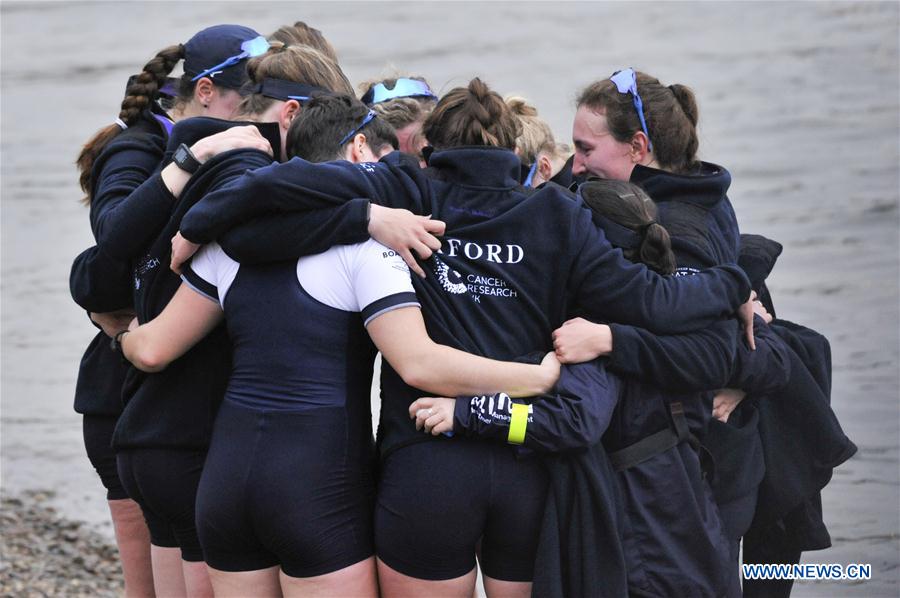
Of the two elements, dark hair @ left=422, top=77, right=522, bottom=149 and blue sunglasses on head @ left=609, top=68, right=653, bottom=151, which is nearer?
dark hair @ left=422, top=77, right=522, bottom=149

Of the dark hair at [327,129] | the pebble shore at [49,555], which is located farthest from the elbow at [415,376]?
the pebble shore at [49,555]

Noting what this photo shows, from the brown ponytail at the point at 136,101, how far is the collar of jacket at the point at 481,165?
1.23m

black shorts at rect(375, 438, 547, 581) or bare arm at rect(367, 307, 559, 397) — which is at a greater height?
bare arm at rect(367, 307, 559, 397)

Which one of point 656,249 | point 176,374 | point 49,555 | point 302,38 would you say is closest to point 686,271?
point 656,249

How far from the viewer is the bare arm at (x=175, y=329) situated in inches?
124

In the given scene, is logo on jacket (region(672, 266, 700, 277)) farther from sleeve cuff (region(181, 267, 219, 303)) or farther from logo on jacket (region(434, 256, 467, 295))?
sleeve cuff (region(181, 267, 219, 303))

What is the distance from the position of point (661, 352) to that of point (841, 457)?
1.04m

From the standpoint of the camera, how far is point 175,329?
3.16m

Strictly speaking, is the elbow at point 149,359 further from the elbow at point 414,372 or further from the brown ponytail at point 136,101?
the brown ponytail at point 136,101

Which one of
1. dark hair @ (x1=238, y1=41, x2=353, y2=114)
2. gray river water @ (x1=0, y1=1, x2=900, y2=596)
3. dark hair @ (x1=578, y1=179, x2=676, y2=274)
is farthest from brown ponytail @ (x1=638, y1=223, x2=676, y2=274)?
gray river water @ (x1=0, y1=1, x2=900, y2=596)

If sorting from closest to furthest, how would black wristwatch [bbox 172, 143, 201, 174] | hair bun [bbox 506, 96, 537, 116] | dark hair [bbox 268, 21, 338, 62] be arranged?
black wristwatch [bbox 172, 143, 201, 174] < hair bun [bbox 506, 96, 537, 116] < dark hair [bbox 268, 21, 338, 62]

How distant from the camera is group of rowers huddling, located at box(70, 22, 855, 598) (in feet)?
9.65

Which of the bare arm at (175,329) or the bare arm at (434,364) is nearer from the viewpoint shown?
the bare arm at (434,364)

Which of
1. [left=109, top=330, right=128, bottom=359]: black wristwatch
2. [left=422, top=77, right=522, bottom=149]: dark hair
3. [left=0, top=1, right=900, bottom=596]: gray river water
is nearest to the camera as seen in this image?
[left=422, top=77, right=522, bottom=149]: dark hair
